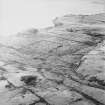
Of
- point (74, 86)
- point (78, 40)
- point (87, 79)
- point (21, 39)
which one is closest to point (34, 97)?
point (74, 86)

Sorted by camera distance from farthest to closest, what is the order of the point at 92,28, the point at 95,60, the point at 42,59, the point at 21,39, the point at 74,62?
the point at 21,39, the point at 92,28, the point at 42,59, the point at 74,62, the point at 95,60

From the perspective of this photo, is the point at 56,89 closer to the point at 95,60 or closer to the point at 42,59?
the point at 95,60

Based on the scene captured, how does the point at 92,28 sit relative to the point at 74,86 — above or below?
above

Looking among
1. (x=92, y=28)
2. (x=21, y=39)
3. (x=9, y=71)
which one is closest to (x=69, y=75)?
(x=9, y=71)

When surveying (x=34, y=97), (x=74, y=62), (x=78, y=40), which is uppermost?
(x=78, y=40)

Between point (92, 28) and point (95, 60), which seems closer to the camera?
point (95, 60)

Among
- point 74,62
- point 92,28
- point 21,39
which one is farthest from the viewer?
point 21,39
